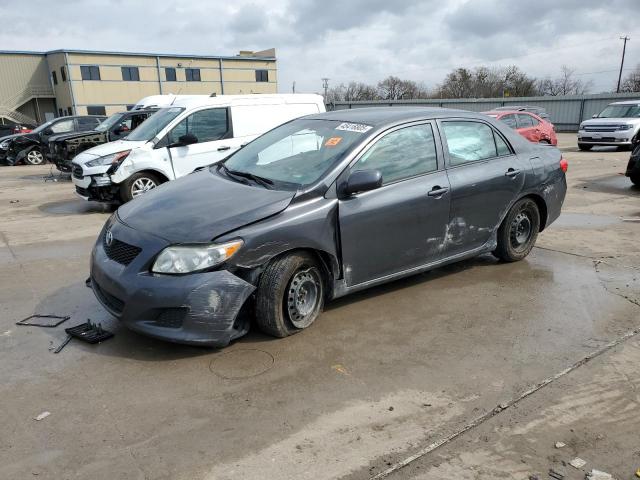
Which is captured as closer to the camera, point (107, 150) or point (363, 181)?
point (363, 181)

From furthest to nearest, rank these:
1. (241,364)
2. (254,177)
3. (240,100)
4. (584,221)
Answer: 1. (240,100)
2. (584,221)
3. (254,177)
4. (241,364)

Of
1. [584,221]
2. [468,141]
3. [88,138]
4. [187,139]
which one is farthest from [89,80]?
[468,141]

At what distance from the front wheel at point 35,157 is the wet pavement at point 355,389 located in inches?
601

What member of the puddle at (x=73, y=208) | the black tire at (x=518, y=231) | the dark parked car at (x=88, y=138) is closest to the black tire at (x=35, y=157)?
the dark parked car at (x=88, y=138)

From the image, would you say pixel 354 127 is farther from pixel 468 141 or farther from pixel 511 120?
pixel 511 120

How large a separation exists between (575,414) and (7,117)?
5786cm

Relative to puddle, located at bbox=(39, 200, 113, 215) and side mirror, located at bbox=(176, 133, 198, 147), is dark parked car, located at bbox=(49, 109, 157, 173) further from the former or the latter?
side mirror, located at bbox=(176, 133, 198, 147)

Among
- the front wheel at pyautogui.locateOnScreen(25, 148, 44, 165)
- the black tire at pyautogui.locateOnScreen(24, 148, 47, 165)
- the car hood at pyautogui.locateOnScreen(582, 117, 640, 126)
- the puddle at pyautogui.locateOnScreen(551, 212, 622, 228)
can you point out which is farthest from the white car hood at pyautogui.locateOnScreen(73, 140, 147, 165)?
the car hood at pyautogui.locateOnScreen(582, 117, 640, 126)

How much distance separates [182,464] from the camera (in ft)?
8.81

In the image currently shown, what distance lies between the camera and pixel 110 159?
29.2 feet

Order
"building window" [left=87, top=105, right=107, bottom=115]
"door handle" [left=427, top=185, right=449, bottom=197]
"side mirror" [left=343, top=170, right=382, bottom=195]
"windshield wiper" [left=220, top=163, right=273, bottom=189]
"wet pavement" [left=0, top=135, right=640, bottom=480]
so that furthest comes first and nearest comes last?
"building window" [left=87, top=105, right=107, bottom=115], "door handle" [left=427, top=185, right=449, bottom=197], "windshield wiper" [left=220, top=163, right=273, bottom=189], "side mirror" [left=343, top=170, right=382, bottom=195], "wet pavement" [left=0, top=135, right=640, bottom=480]

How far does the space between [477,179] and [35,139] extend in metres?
17.9

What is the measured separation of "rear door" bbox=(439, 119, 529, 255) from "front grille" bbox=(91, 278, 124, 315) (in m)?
2.93

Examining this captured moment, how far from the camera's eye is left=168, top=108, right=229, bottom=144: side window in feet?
29.7
